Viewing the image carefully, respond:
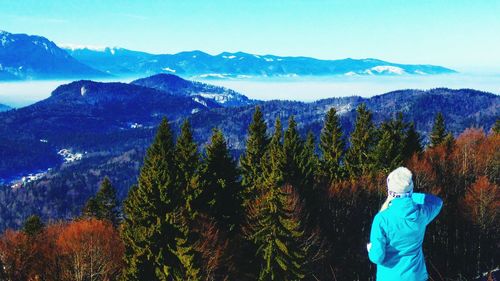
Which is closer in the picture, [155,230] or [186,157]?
[155,230]

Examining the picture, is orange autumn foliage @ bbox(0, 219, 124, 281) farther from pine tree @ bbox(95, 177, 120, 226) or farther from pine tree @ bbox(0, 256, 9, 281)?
pine tree @ bbox(95, 177, 120, 226)

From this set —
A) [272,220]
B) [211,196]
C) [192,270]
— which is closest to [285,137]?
[211,196]

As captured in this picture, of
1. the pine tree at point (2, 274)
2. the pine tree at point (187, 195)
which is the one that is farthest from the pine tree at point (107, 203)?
the pine tree at point (2, 274)

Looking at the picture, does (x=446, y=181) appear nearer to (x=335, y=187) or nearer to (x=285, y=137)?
(x=335, y=187)

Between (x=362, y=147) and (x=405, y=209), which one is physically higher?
(x=405, y=209)

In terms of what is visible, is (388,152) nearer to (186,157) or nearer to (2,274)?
(186,157)

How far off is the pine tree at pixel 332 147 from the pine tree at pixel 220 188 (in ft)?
71.1

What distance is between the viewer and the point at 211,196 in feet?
134

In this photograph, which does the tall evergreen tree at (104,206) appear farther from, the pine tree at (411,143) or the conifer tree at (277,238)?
the pine tree at (411,143)

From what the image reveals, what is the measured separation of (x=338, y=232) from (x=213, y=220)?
65.2ft

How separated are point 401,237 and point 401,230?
0.13 m

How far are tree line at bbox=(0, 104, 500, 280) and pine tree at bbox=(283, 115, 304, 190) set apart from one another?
119 millimetres

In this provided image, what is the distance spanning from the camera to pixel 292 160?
50.1 metres

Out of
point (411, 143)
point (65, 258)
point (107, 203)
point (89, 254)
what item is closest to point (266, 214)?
point (89, 254)
